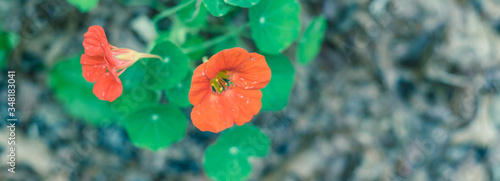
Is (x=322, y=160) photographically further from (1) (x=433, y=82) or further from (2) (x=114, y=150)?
(2) (x=114, y=150)

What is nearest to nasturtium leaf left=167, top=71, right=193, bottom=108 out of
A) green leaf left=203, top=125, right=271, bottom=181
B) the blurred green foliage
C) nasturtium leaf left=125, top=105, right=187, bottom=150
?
nasturtium leaf left=125, top=105, right=187, bottom=150

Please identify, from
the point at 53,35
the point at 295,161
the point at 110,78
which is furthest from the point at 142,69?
the point at 295,161

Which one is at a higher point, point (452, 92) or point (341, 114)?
point (452, 92)

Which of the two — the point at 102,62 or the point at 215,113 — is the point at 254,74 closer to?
the point at 215,113

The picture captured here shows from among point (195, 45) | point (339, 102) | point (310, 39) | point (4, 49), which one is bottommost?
point (4, 49)

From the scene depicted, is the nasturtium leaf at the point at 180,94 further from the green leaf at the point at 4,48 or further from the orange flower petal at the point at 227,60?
the green leaf at the point at 4,48

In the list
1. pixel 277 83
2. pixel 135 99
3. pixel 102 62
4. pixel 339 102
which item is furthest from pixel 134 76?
pixel 339 102

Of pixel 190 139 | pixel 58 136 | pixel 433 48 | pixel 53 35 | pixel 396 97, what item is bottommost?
pixel 58 136
